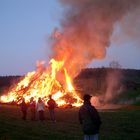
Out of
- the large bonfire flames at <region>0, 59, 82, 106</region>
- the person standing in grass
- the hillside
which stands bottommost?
the person standing in grass

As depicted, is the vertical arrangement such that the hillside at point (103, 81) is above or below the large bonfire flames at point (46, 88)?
above

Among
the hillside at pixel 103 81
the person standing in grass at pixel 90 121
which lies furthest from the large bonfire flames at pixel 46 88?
the person standing in grass at pixel 90 121

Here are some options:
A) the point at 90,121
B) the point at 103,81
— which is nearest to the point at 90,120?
the point at 90,121

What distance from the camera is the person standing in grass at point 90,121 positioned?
1175 centimetres

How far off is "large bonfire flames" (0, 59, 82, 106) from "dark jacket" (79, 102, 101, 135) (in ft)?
111

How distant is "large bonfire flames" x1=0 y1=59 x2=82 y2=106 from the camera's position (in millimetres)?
46844

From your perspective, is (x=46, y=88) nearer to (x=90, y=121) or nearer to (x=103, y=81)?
(x=90, y=121)

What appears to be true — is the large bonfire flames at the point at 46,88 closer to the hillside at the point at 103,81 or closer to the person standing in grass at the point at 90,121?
the hillside at the point at 103,81

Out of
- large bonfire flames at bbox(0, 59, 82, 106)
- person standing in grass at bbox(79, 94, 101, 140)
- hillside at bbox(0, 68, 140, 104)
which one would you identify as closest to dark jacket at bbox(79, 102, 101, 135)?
person standing in grass at bbox(79, 94, 101, 140)

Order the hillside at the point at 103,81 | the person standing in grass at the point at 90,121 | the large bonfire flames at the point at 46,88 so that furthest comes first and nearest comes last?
the hillside at the point at 103,81 → the large bonfire flames at the point at 46,88 → the person standing in grass at the point at 90,121

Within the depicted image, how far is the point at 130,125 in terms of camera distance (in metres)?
25.9

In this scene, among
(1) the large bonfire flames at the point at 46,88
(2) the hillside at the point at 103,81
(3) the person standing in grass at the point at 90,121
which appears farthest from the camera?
(2) the hillside at the point at 103,81

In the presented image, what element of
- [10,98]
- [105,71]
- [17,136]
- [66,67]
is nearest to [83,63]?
[66,67]

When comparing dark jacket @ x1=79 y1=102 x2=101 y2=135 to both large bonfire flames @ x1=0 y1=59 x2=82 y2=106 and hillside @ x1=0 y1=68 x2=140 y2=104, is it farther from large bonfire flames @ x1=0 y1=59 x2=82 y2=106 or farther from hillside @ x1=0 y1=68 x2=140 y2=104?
hillside @ x1=0 y1=68 x2=140 y2=104
